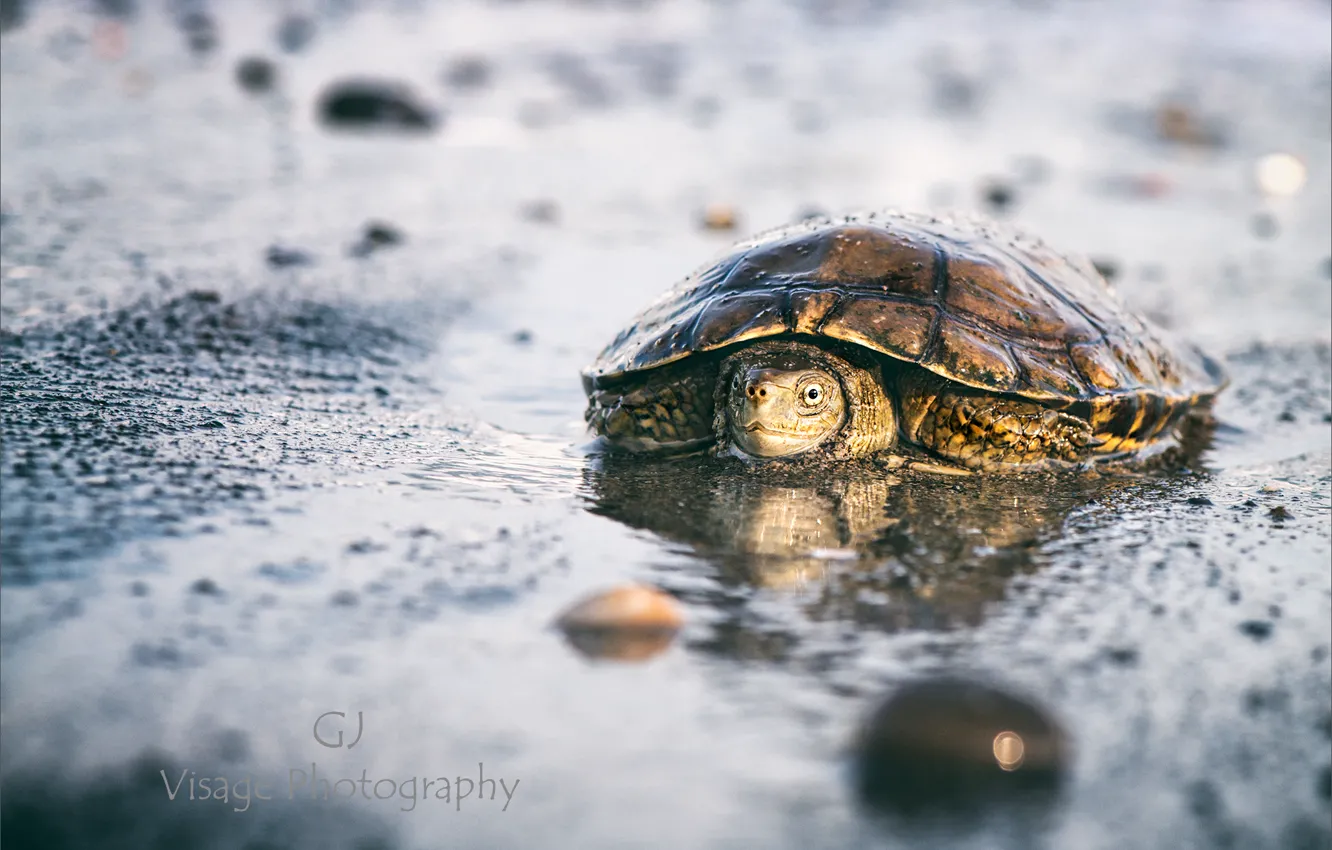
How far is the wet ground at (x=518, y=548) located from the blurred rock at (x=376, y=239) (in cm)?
2

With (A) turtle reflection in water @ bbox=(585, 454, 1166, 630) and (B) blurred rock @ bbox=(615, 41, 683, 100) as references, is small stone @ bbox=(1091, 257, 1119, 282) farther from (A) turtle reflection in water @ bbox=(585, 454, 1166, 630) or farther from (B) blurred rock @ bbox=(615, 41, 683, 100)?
(B) blurred rock @ bbox=(615, 41, 683, 100)

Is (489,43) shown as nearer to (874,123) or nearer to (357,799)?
(874,123)

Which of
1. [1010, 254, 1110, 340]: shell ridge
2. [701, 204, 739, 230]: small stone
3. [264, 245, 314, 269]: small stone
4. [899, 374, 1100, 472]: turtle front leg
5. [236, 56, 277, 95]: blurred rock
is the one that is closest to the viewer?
[899, 374, 1100, 472]: turtle front leg

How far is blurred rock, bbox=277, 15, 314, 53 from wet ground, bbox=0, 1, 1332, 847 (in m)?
4.43

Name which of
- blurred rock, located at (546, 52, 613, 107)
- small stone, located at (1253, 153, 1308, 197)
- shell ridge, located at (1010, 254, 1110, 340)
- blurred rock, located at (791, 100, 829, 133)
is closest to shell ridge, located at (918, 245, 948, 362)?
shell ridge, located at (1010, 254, 1110, 340)

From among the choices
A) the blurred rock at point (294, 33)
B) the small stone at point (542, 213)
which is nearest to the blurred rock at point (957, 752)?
the small stone at point (542, 213)

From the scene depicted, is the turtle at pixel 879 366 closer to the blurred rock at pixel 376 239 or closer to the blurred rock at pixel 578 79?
the blurred rock at pixel 376 239

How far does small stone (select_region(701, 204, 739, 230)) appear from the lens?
7066 millimetres

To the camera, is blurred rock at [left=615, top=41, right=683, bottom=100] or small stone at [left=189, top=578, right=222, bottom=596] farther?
blurred rock at [left=615, top=41, right=683, bottom=100]

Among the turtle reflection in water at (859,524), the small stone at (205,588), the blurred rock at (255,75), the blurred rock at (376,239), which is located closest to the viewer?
the small stone at (205,588)

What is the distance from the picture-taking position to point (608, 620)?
247 centimetres

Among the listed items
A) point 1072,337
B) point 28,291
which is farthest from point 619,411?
point 28,291

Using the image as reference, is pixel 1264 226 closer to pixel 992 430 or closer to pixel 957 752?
pixel 992 430

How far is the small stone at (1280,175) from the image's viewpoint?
862cm
